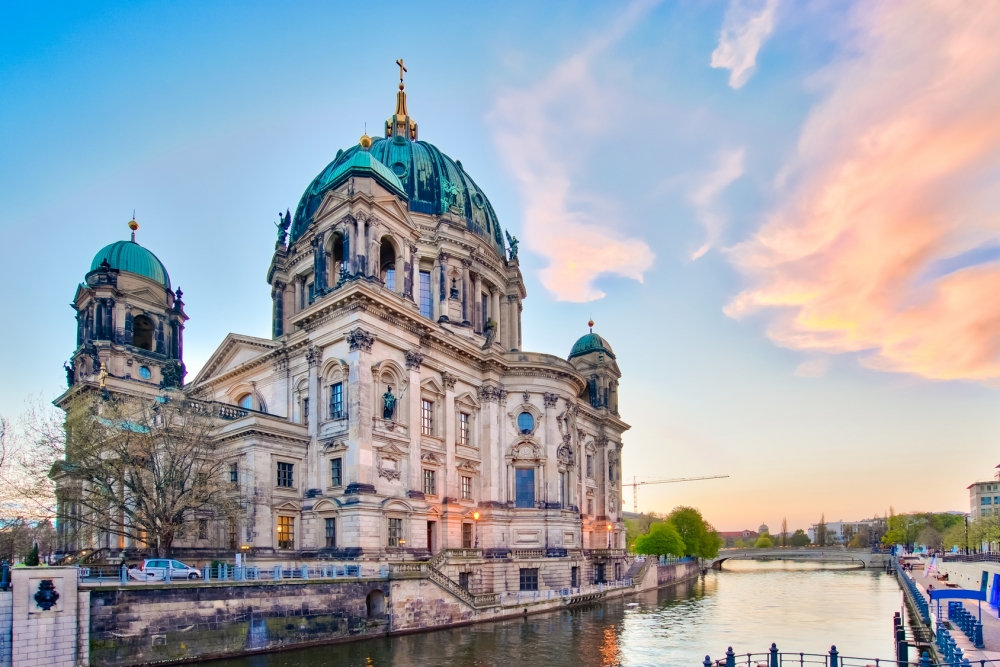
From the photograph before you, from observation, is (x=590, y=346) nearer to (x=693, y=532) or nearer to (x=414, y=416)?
(x=414, y=416)

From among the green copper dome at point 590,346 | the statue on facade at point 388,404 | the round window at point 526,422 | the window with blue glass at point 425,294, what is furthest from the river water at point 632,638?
the green copper dome at point 590,346

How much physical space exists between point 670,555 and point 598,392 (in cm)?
3612

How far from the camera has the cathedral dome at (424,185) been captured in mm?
64188

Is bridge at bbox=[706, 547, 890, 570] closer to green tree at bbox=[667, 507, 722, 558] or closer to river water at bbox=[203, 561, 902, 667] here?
green tree at bbox=[667, 507, 722, 558]

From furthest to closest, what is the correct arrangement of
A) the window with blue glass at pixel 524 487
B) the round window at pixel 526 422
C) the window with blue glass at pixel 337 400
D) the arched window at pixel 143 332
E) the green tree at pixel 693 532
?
the green tree at pixel 693 532, the arched window at pixel 143 332, the round window at pixel 526 422, the window with blue glass at pixel 524 487, the window with blue glass at pixel 337 400

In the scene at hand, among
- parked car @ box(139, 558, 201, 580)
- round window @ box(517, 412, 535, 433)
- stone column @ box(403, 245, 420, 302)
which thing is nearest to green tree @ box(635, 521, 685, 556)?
round window @ box(517, 412, 535, 433)

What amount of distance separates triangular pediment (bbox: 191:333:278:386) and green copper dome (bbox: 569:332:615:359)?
39136 millimetres

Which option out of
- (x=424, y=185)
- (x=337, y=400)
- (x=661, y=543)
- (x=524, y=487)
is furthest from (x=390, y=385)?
(x=661, y=543)

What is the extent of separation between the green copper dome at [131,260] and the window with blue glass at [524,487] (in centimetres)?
3722

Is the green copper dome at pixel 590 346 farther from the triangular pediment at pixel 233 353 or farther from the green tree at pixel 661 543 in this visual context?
the triangular pediment at pixel 233 353

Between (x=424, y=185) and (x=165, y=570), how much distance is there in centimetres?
4338

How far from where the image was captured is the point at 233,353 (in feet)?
183

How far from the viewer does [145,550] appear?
41500 millimetres

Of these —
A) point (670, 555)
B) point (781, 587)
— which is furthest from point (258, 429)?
point (670, 555)
